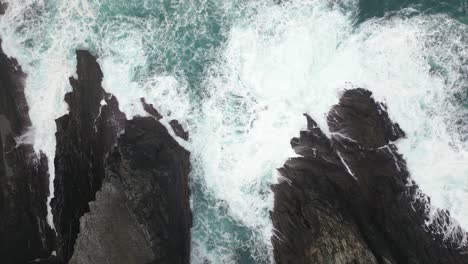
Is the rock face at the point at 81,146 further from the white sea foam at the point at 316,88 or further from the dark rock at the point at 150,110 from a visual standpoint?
the white sea foam at the point at 316,88

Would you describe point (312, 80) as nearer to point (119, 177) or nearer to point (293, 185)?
point (293, 185)

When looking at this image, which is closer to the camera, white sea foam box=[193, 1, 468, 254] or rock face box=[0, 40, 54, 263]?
rock face box=[0, 40, 54, 263]

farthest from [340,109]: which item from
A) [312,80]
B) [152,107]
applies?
[152,107]

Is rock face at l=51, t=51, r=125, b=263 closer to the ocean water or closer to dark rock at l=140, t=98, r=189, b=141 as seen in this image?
the ocean water

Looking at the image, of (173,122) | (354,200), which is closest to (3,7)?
(173,122)

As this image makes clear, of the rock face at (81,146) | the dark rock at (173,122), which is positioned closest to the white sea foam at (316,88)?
the dark rock at (173,122)

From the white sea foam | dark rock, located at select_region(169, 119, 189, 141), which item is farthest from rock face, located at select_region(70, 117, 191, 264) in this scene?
the white sea foam
